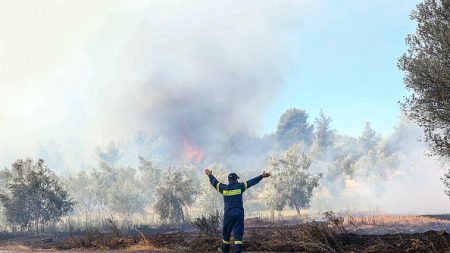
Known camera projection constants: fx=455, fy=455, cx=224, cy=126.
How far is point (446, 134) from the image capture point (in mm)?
20172

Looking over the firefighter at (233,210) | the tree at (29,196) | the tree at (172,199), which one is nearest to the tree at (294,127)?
the tree at (172,199)

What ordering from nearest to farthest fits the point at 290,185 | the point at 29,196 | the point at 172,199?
the point at 29,196 → the point at 172,199 → the point at 290,185

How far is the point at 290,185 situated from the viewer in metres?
61.1

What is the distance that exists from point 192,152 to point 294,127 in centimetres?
3220

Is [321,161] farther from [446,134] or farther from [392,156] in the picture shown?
[446,134]

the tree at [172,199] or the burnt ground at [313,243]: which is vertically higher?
the tree at [172,199]

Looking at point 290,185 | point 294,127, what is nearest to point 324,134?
point 294,127

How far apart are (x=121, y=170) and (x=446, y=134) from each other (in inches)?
3412

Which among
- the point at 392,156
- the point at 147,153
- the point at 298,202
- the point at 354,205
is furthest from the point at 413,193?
the point at 147,153

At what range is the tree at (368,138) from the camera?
13212 cm

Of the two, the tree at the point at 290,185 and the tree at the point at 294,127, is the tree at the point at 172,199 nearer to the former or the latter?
the tree at the point at 290,185

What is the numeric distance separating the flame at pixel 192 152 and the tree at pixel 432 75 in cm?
11523

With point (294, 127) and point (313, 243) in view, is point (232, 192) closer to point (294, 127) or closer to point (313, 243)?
point (313, 243)

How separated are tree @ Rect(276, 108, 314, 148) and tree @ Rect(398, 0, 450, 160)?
118149 mm
